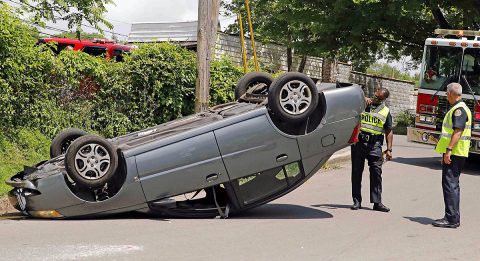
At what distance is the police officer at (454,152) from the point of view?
26.1 ft

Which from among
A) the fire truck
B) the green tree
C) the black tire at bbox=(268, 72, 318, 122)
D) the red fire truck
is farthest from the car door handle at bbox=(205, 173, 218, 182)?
the green tree

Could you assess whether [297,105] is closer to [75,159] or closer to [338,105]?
[338,105]

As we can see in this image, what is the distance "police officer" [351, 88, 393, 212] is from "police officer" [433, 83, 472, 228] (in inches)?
44.9

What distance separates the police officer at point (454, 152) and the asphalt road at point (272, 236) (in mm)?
224

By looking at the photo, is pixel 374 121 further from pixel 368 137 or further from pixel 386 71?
pixel 386 71

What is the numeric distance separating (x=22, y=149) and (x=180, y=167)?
422cm

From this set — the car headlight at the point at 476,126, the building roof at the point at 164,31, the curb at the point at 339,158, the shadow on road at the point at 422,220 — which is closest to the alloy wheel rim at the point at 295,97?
the shadow on road at the point at 422,220

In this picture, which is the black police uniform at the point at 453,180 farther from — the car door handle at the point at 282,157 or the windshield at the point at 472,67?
the windshield at the point at 472,67

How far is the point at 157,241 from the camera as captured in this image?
6781 mm

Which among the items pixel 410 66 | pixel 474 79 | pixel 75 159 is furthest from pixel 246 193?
pixel 410 66

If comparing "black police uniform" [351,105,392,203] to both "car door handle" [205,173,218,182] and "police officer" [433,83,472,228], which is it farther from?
"car door handle" [205,173,218,182]

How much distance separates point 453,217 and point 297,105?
2.33 m

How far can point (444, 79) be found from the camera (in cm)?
1443

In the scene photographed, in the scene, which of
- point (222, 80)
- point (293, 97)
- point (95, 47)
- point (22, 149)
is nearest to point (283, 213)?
point (293, 97)
